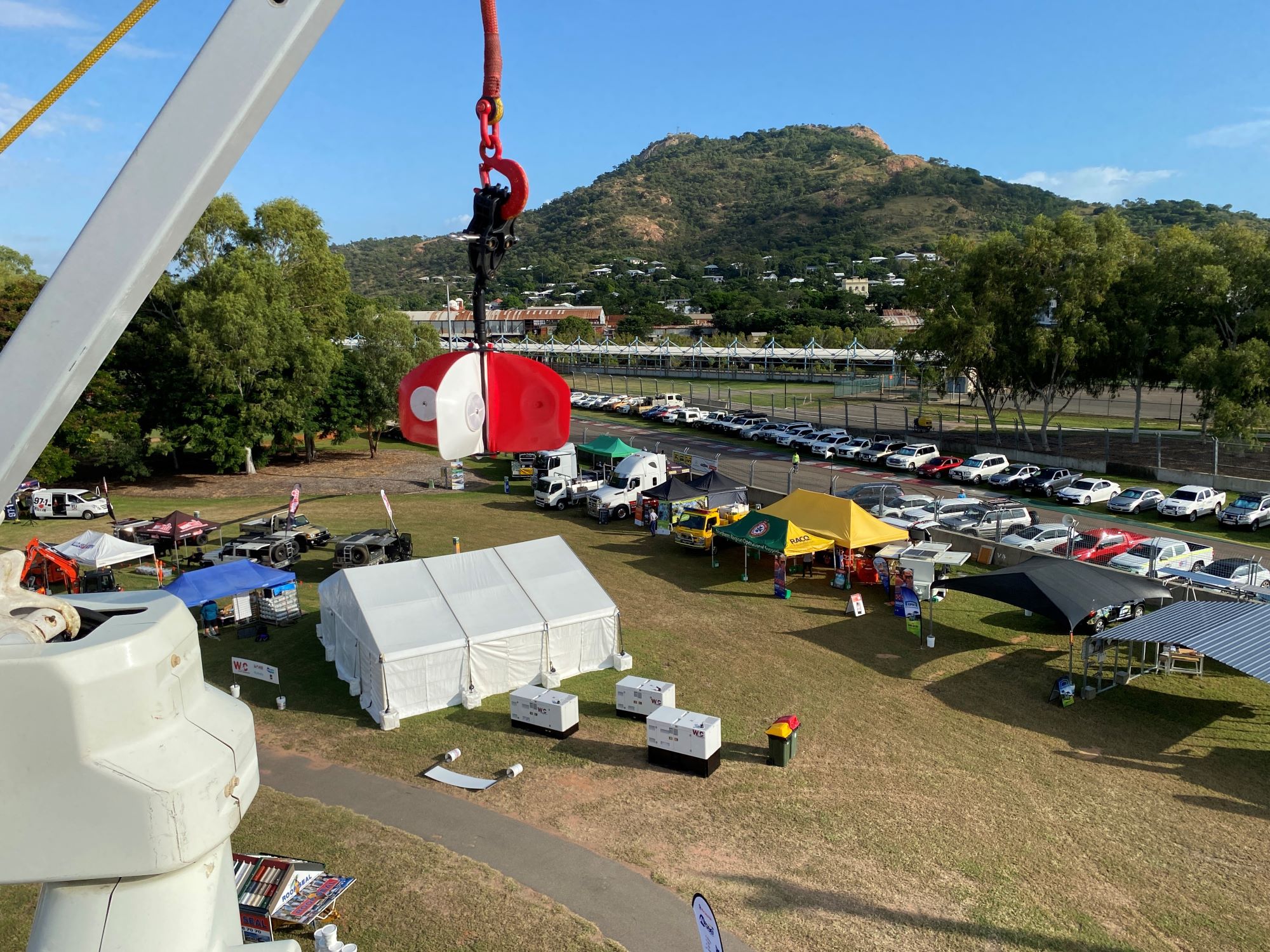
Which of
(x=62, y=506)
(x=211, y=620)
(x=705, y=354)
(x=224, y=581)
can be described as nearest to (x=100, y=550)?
(x=211, y=620)

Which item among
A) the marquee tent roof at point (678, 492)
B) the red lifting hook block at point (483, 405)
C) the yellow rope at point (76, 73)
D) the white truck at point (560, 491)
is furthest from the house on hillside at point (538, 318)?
the yellow rope at point (76, 73)

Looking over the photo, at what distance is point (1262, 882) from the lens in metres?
10.5

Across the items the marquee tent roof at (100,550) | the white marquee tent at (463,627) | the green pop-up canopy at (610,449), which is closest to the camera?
the white marquee tent at (463,627)

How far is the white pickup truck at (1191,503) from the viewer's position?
1230 inches

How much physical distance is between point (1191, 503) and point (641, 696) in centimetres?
2623

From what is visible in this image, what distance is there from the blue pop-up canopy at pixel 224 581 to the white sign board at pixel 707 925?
1673cm

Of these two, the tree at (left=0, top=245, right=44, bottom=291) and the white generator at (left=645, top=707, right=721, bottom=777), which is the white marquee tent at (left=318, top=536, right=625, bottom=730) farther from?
→ the tree at (left=0, top=245, right=44, bottom=291)

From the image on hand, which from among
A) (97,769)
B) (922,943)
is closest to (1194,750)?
(922,943)

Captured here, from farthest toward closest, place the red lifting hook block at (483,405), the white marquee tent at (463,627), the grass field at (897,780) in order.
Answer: the white marquee tent at (463,627) → the grass field at (897,780) → the red lifting hook block at (483,405)

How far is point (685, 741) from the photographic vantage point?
1340 cm

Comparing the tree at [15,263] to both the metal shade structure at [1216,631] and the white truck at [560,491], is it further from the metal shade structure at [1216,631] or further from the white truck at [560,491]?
the metal shade structure at [1216,631]

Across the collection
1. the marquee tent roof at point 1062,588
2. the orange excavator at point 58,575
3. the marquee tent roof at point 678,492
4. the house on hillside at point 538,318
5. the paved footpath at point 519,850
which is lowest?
the paved footpath at point 519,850

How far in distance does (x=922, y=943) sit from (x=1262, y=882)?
471 cm

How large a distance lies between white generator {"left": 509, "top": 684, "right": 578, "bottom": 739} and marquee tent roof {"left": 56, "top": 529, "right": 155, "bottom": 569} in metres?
15.6
